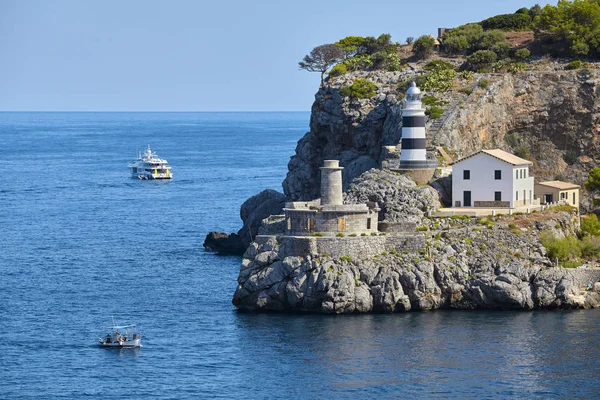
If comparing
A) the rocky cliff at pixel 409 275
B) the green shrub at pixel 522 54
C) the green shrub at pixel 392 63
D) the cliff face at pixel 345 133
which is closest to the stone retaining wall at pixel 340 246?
the rocky cliff at pixel 409 275

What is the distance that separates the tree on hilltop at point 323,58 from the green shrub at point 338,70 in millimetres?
5293

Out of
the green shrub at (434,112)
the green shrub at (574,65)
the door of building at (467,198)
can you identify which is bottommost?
the door of building at (467,198)

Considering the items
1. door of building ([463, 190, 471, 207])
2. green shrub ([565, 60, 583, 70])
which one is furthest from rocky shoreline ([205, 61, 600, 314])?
green shrub ([565, 60, 583, 70])

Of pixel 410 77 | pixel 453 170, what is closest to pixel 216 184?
pixel 410 77

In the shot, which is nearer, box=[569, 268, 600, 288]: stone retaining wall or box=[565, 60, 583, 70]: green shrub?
box=[569, 268, 600, 288]: stone retaining wall

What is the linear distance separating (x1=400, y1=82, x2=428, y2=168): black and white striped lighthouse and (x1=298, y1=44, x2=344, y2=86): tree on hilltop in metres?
34.8

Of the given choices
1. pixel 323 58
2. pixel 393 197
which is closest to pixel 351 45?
pixel 323 58

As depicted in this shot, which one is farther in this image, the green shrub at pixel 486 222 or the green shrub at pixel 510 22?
the green shrub at pixel 510 22

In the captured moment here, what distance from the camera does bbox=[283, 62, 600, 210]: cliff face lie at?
315 ft

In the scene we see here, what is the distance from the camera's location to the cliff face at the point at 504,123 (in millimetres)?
95875

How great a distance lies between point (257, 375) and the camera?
60.9m

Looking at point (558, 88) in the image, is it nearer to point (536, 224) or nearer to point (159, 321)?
point (536, 224)

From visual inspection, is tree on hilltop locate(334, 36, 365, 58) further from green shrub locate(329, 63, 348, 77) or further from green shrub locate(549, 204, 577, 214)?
green shrub locate(549, 204, 577, 214)

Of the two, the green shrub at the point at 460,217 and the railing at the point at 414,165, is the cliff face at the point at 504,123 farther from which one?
the green shrub at the point at 460,217
